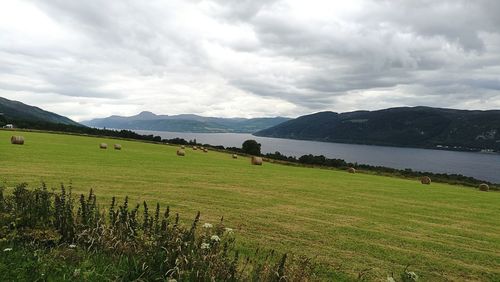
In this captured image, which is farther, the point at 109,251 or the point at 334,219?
the point at 334,219

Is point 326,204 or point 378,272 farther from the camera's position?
point 326,204

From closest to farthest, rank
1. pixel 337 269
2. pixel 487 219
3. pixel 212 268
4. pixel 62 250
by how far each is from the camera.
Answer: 1. pixel 212 268
2. pixel 62 250
3. pixel 337 269
4. pixel 487 219

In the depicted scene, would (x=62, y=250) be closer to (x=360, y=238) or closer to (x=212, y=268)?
(x=212, y=268)

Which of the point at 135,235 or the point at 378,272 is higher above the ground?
the point at 135,235

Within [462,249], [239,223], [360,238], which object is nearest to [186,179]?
[239,223]

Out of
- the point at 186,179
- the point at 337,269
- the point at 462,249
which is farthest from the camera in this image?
the point at 186,179

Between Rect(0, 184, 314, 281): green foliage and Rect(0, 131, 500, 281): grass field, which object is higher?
Rect(0, 184, 314, 281): green foliage

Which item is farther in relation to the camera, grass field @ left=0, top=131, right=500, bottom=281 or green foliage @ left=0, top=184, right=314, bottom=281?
grass field @ left=0, top=131, right=500, bottom=281

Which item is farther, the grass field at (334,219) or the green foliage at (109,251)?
the grass field at (334,219)

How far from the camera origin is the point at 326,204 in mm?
19859

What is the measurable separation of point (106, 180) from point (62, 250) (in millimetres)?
13415

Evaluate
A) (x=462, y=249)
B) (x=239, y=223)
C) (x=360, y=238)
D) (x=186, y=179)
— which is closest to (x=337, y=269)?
(x=360, y=238)

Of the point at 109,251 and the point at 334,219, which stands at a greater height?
the point at 109,251

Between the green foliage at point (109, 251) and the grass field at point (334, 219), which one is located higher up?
the green foliage at point (109, 251)
